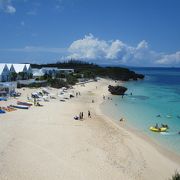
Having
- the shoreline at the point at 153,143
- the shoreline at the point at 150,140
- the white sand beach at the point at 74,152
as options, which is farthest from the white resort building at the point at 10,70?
the shoreline at the point at 153,143

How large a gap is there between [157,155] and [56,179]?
29.6 feet

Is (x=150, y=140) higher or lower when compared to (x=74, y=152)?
lower

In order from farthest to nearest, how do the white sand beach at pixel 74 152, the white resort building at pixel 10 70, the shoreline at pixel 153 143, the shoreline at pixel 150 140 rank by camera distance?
1. the white resort building at pixel 10 70
2. the shoreline at pixel 150 140
3. the shoreline at pixel 153 143
4. the white sand beach at pixel 74 152

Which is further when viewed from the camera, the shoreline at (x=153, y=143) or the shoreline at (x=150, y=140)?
the shoreline at (x=150, y=140)

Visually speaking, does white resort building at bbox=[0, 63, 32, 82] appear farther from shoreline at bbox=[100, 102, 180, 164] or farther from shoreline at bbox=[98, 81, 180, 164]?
shoreline at bbox=[100, 102, 180, 164]

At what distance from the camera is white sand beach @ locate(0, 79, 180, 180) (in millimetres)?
16422

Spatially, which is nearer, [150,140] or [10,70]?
[150,140]

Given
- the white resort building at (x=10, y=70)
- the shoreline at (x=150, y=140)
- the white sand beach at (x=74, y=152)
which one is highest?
the white resort building at (x=10, y=70)

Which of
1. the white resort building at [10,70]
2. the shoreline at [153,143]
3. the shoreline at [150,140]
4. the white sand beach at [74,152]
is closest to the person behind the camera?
the white sand beach at [74,152]

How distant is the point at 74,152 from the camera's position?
20.0m

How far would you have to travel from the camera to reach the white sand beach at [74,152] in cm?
1642

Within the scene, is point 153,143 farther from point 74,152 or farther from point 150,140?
point 74,152

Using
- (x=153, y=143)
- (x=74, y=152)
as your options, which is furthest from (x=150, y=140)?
(x=74, y=152)

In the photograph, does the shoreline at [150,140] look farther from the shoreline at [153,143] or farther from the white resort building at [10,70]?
the white resort building at [10,70]
